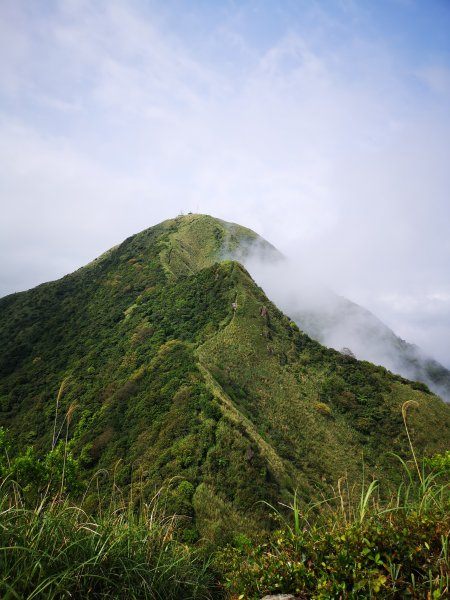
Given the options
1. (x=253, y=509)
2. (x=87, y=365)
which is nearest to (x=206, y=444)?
(x=253, y=509)

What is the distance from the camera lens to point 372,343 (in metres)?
162

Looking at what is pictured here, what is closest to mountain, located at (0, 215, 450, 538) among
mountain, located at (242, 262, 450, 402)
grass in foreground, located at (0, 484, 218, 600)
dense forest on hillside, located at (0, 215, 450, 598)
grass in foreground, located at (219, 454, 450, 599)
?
dense forest on hillside, located at (0, 215, 450, 598)

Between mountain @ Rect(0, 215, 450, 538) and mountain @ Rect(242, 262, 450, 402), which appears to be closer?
mountain @ Rect(0, 215, 450, 538)

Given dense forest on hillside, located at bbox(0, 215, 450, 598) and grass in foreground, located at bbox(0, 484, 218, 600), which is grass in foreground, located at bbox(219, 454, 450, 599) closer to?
dense forest on hillside, located at bbox(0, 215, 450, 598)

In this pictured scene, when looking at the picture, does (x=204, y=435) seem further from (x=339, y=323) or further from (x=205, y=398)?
(x=339, y=323)

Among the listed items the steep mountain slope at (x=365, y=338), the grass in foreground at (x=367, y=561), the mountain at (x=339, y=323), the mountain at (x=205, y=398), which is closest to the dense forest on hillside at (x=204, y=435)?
the grass in foreground at (x=367, y=561)

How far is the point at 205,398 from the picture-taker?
4547 centimetres

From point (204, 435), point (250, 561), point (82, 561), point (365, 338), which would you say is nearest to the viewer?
point (82, 561)

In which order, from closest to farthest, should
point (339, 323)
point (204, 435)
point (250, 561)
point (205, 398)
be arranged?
1. point (250, 561)
2. point (204, 435)
3. point (205, 398)
4. point (339, 323)

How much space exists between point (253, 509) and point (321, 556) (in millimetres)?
35313

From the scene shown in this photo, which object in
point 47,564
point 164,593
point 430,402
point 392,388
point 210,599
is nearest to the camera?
point 47,564

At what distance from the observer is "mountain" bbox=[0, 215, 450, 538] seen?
37322 millimetres

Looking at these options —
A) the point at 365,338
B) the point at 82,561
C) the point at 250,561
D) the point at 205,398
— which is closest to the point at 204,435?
the point at 205,398

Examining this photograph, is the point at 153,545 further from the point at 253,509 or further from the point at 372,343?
the point at 372,343
